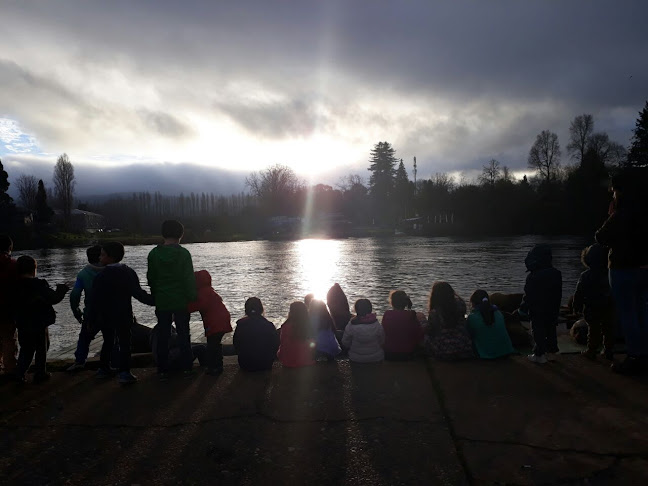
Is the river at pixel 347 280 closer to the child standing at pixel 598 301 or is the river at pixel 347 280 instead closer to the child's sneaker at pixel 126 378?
the child's sneaker at pixel 126 378

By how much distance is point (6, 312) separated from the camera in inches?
206

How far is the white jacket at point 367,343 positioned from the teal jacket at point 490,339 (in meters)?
1.09

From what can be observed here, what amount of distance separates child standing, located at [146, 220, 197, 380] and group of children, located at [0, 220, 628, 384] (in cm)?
1

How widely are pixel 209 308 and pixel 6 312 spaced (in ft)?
7.25

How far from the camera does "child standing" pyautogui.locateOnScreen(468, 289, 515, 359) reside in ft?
17.7

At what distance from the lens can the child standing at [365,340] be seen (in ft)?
17.8

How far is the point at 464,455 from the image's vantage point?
3.23 metres

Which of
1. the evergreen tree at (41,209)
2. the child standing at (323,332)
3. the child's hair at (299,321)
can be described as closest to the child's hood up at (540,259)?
the child standing at (323,332)

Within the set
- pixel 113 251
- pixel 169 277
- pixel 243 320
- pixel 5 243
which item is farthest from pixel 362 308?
pixel 5 243

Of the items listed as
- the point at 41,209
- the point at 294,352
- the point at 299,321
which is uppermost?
the point at 41,209

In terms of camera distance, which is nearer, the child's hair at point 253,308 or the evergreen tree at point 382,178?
the child's hair at point 253,308

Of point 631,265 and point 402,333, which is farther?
point 402,333

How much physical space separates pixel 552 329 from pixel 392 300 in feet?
6.29

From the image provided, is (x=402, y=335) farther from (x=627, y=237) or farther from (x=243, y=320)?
(x=627, y=237)
